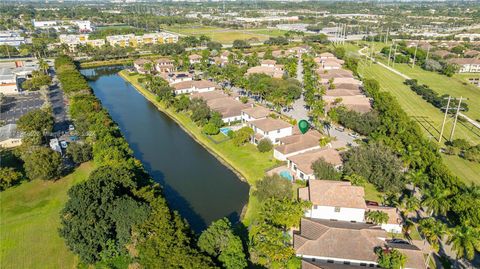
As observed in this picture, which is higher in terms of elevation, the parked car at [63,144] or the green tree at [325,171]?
the green tree at [325,171]

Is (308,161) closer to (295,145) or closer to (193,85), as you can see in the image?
(295,145)

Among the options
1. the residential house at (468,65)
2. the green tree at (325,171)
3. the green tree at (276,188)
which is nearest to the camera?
the green tree at (276,188)

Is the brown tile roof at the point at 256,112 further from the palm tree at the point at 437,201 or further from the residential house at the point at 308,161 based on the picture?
the palm tree at the point at 437,201

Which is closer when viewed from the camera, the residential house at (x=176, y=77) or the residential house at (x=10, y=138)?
the residential house at (x=10, y=138)

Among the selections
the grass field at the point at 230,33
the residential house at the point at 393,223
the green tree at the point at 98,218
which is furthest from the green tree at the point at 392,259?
the grass field at the point at 230,33

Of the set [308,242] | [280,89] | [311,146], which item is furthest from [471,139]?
[308,242]

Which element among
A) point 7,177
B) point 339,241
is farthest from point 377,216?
point 7,177
